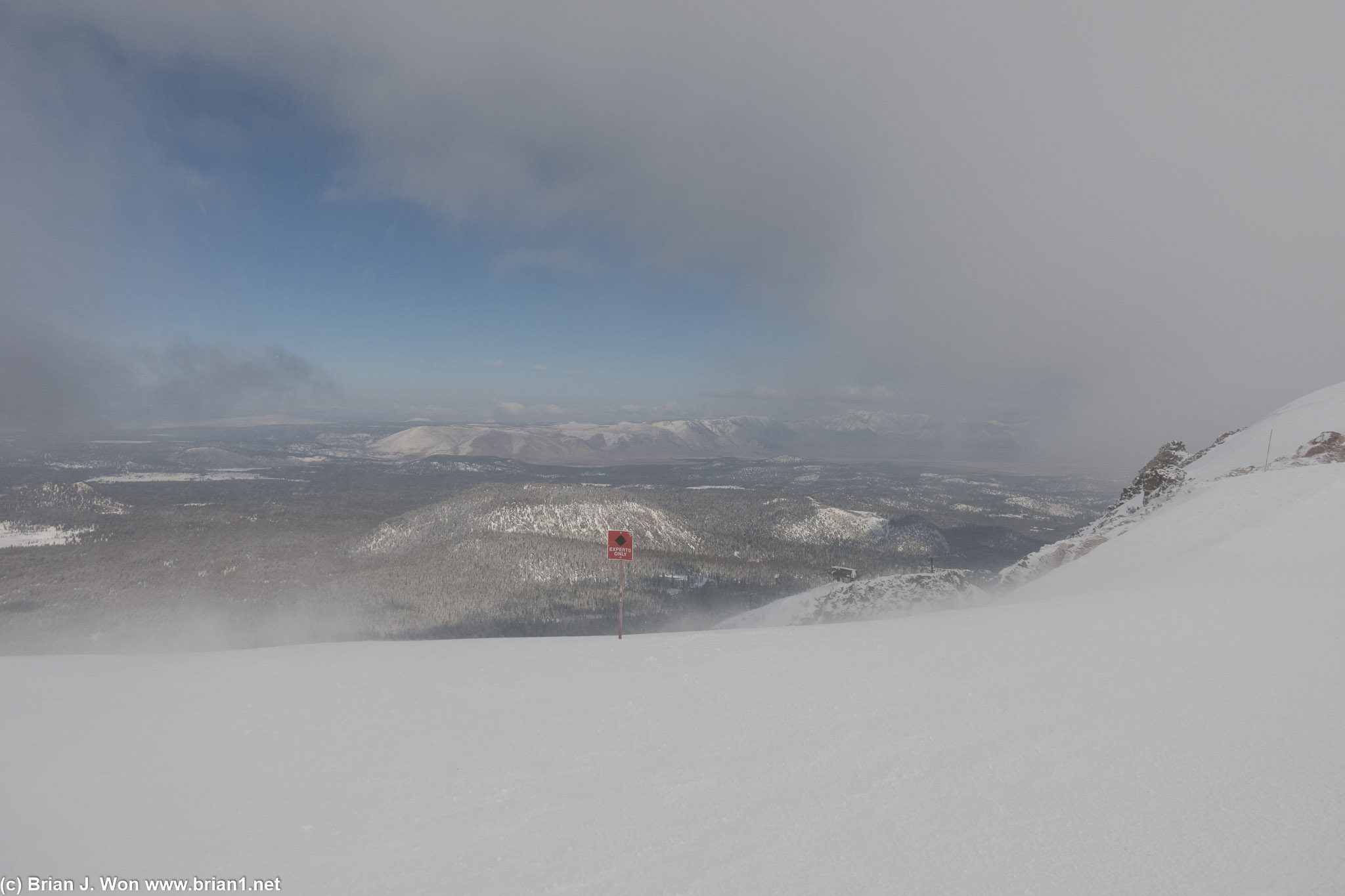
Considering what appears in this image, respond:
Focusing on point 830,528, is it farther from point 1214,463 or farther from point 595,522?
point 1214,463

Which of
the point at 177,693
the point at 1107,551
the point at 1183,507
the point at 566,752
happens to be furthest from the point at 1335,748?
the point at 1183,507

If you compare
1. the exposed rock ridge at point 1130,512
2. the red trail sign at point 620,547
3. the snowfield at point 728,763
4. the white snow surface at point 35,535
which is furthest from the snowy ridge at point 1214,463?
the white snow surface at point 35,535

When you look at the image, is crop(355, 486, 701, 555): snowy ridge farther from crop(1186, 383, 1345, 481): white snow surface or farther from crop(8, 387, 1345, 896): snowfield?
crop(8, 387, 1345, 896): snowfield

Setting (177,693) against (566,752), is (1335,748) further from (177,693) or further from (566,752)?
(177,693)

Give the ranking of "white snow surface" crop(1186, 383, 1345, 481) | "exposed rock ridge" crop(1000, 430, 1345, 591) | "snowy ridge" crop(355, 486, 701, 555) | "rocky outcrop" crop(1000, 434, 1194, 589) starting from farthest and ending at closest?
"snowy ridge" crop(355, 486, 701, 555) → "white snow surface" crop(1186, 383, 1345, 481) → "rocky outcrop" crop(1000, 434, 1194, 589) → "exposed rock ridge" crop(1000, 430, 1345, 591)

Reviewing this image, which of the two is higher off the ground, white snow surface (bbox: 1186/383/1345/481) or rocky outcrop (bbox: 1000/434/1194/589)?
white snow surface (bbox: 1186/383/1345/481)

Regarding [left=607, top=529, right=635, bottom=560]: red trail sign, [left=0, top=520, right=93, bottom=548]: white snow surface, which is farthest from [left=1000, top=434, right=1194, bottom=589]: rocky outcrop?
[left=0, top=520, right=93, bottom=548]: white snow surface

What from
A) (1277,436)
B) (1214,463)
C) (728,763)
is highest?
(1277,436)

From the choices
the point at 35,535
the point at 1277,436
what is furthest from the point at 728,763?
the point at 35,535

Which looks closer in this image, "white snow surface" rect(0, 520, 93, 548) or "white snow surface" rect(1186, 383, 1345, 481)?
"white snow surface" rect(1186, 383, 1345, 481)
